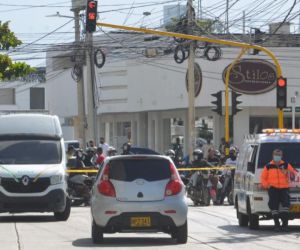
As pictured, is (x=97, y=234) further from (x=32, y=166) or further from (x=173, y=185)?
(x=32, y=166)

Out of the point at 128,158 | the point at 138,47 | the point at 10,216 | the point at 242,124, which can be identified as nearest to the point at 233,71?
the point at 242,124

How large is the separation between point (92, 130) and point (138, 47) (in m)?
9.64

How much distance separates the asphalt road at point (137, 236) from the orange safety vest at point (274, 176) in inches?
40.6

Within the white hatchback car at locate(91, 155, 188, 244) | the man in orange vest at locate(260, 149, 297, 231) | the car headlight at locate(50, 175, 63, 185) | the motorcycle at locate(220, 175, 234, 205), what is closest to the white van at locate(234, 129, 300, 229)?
the man in orange vest at locate(260, 149, 297, 231)

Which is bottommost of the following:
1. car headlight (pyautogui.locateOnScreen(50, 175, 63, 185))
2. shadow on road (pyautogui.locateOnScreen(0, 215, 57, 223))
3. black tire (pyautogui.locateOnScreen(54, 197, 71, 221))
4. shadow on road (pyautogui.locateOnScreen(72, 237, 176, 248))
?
shadow on road (pyautogui.locateOnScreen(0, 215, 57, 223))

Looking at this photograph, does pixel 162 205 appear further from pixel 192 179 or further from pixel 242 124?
pixel 242 124

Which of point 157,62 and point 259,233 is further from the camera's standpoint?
point 157,62

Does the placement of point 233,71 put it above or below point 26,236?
above

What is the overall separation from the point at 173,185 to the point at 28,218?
8.74 m

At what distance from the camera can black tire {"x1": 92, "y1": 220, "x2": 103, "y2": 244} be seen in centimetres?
1852

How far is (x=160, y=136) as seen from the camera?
209 ft

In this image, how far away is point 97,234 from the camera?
1859 cm

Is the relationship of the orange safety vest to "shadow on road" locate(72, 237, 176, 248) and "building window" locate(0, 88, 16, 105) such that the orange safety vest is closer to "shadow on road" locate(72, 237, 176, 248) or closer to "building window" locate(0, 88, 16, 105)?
"shadow on road" locate(72, 237, 176, 248)

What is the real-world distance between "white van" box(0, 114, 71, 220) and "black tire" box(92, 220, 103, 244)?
20.3ft
